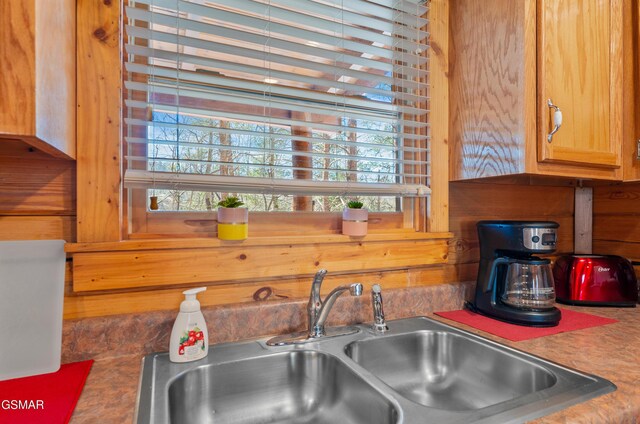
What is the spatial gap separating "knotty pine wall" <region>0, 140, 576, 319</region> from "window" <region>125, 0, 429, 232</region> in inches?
6.7

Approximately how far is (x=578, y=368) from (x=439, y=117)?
87 centimetres

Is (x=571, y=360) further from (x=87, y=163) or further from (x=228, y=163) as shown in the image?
(x=87, y=163)

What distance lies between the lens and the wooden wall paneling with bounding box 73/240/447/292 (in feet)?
2.91

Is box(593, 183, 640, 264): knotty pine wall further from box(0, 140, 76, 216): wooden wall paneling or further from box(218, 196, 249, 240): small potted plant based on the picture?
box(0, 140, 76, 216): wooden wall paneling

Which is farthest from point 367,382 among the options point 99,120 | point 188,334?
point 99,120

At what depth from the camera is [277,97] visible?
3.76 feet

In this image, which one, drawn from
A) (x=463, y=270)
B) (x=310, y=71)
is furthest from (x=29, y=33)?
(x=463, y=270)

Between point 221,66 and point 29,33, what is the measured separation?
0.51 m

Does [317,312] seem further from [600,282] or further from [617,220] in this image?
[617,220]

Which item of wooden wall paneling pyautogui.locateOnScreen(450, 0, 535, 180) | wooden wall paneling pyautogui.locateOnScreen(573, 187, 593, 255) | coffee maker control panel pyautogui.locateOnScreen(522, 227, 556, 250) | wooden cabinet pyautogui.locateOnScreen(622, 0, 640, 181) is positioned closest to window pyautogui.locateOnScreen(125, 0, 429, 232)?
wooden wall paneling pyautogui.locateOnScreen(450, 0, 535, 180)

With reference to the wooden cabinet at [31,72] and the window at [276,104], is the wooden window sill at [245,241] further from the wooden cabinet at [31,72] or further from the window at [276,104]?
the wooden cabinet at [31,72]

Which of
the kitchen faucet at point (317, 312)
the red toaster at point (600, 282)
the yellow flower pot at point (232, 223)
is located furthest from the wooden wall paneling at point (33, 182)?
the red toaster at point (600, 282)

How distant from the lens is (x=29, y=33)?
1.87 feet

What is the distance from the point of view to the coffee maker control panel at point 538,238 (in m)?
1.06
